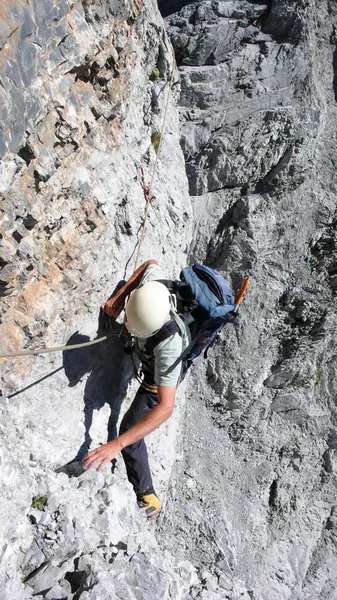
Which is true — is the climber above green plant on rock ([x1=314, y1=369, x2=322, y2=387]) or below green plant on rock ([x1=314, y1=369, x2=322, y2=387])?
above

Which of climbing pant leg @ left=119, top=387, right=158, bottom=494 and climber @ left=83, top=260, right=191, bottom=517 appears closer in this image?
climber @ left=83, top=260, right=191, bottom=517

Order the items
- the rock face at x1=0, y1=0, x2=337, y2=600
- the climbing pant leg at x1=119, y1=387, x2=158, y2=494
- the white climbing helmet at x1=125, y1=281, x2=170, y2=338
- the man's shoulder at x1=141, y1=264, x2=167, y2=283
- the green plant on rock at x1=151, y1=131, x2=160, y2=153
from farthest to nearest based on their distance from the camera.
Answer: the green plant on rock at x1=151, y1=131, x2=160, y2=153, the climbing pant leg at x1=119, y1=387, x2=158, y2=494, the man's shoulder at x1=141, y1=264, x2=167, y2=283, the white climbing helmet at x1=125, y1=281, x2=170, y2=338, the rock face at x1=0, y1=0, x2=337, y2=600

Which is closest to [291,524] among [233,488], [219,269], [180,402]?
[233,488]

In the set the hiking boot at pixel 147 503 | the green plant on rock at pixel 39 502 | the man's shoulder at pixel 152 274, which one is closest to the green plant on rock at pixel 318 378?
the hiking boot at pixel 147 503

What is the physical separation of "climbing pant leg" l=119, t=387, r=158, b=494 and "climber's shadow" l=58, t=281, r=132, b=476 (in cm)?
48

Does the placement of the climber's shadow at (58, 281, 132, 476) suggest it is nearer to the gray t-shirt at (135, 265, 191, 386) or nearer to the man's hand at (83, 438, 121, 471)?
the man's hand at (83, 438, 121, 471)

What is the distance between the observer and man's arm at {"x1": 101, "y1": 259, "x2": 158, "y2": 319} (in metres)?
5.73

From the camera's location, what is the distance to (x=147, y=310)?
15.4 feet

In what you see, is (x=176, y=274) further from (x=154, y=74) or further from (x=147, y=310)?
(x=154, y=74)

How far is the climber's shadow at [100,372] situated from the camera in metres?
5.55

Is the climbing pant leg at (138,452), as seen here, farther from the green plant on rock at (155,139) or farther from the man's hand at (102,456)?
the green plant on rock at (155,139)

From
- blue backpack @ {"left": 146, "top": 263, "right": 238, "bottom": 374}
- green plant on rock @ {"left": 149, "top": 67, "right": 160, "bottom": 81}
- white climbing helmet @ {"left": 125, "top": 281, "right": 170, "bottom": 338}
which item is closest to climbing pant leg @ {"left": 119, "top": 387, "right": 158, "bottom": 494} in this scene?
blue backpack @ {"left": 146, "top": 263, "right": 238, "bottom": 374}

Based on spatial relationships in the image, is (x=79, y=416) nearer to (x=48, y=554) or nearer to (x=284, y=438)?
(x=48, y=554)

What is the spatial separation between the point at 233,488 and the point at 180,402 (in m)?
1.67
